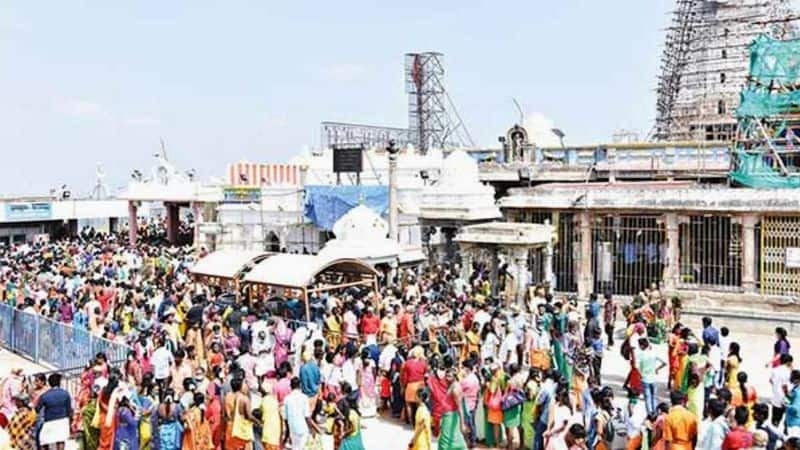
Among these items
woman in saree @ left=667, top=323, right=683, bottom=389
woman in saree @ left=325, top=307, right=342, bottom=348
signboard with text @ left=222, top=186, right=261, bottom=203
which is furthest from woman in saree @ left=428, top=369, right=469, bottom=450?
signboard with text @ left=222, top=186, right=261, bottom=203

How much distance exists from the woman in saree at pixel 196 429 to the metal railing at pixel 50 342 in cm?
400

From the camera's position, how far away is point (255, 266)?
1645 centimetres

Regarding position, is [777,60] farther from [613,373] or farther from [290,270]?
[290,270]

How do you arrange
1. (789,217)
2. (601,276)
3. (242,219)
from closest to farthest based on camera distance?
(789,217) → (601,276) → (242,219)

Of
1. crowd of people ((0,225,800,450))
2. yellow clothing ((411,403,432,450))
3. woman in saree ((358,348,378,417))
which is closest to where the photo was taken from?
crowd of people ((0,225,800,450))

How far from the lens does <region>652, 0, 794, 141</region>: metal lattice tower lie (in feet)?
126

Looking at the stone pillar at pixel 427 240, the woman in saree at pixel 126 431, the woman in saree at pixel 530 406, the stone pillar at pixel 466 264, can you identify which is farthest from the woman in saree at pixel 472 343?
the stone pillar at pixel 427 240

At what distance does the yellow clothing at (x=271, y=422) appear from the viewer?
30.7ft

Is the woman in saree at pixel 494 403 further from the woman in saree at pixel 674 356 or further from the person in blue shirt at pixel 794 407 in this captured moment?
the person in blue shirt at pixel 794 407

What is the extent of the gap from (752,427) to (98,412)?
297 inches

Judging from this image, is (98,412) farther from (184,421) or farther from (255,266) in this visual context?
(255,266)

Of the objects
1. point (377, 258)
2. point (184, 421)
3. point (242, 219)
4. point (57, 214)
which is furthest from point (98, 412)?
point (57, 214)

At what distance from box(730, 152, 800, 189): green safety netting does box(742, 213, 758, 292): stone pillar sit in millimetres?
3032

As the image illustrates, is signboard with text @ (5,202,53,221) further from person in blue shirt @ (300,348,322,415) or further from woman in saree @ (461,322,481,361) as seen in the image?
person in blue shirt @ (300,348,322,415)
